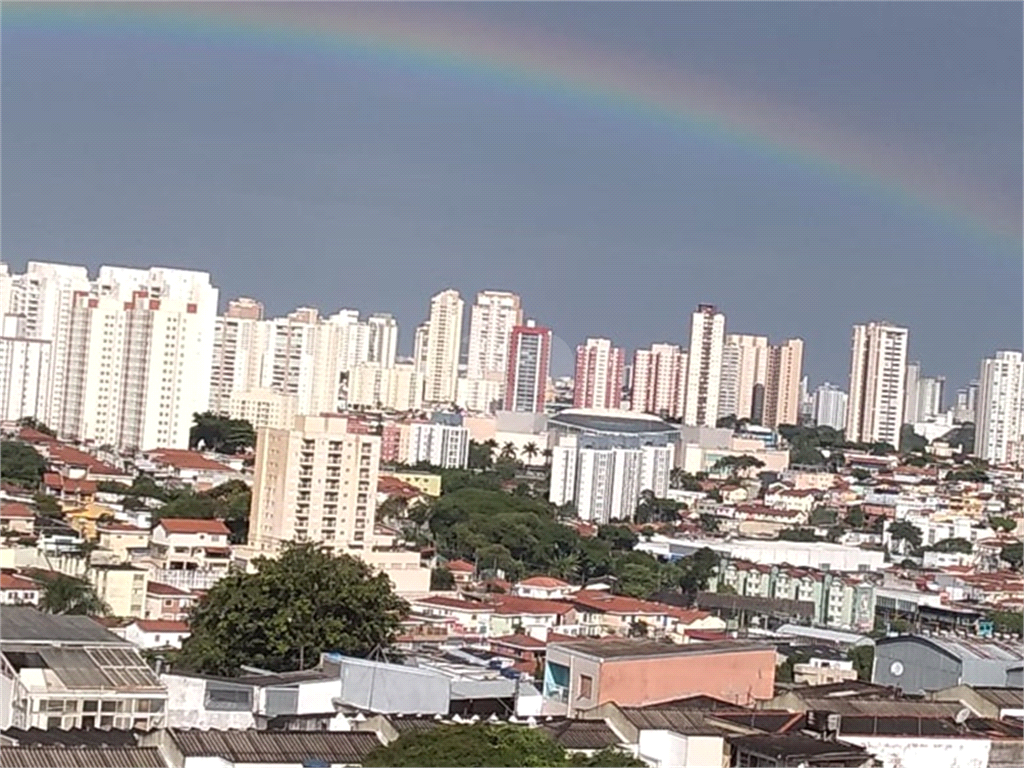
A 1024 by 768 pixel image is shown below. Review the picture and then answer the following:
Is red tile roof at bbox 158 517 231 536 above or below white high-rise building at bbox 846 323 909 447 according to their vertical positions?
below

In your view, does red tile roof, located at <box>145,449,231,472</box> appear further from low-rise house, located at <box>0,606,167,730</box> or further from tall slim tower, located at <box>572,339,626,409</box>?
tall slim tower, located at <box>572,339,626,409</box>

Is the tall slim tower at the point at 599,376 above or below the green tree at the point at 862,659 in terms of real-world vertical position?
above

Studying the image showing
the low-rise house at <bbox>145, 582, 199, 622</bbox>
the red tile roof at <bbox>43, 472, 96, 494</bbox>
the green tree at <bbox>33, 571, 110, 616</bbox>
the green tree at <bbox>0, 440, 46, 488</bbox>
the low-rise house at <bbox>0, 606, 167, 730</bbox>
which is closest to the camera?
the low-rise house at <bbox>0, 606, 167, 730</bbox>

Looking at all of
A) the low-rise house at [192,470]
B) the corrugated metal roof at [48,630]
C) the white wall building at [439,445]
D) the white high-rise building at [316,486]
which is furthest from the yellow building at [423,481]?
the corrugated metal roof at [48,630]

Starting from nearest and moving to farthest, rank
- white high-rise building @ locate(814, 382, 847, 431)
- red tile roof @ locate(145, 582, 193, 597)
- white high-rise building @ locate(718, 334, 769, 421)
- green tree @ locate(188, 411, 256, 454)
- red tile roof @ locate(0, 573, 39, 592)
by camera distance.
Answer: red tile roof @ locate(0, 573, 39, 592) → red tile roof @ locate(145, 582, 193, 597) → green tree @ locate(188, 411, 256, 454) → white high-rise building @ locate(718, 334, 769, 421) → white high-rise building @ locate(814, 382, 847, 431)

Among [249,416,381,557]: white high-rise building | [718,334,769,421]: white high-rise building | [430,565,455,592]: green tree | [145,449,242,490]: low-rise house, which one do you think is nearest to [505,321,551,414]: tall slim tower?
[718,334,769,421]: white high-rise building

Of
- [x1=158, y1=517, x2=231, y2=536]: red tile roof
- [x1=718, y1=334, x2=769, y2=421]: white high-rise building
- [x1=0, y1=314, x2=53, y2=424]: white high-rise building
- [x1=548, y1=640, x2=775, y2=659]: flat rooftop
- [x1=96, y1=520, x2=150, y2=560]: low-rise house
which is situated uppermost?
[x1=718, y1=334, x2=769, y2=421]: white high-rise building

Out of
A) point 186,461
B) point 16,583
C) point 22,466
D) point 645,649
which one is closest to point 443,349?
point 186,461

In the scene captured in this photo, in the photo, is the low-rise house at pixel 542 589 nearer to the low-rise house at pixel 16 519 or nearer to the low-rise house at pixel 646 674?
the low-rise house at pixel 16 519
